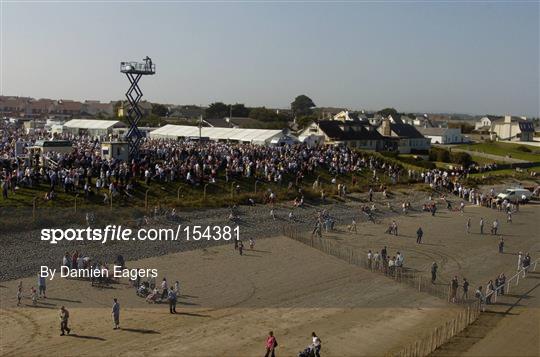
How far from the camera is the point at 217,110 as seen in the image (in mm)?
110688

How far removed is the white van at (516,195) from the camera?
41750 mm


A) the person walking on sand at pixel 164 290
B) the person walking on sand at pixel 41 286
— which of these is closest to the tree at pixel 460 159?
the person walking on sand at pixel 164 290

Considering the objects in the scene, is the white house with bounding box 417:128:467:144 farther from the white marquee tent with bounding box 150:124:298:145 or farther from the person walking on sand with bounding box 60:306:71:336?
the person walking on sand with bounding box 60:306:71:336

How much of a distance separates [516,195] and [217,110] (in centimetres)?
7506

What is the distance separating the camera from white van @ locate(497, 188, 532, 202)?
41.8 m

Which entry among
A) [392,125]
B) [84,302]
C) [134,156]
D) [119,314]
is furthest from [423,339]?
[392,125]

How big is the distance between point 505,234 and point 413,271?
10.7 metres

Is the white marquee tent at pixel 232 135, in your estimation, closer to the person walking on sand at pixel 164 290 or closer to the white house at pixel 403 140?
the white house at pixel 403 140

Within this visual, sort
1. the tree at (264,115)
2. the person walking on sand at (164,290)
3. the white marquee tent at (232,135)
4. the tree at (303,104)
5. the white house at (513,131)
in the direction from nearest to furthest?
the person walking on sand at (164,290) < the white marquee tent at (232,135) < the white house at (513,131) < the tree at (264,115) < the tree at (303,104)

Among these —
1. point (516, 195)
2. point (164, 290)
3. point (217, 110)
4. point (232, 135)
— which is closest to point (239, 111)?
point (217, 110)

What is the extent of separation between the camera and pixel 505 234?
3158 centimetres

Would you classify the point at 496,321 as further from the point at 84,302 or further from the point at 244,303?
the point at 84,302

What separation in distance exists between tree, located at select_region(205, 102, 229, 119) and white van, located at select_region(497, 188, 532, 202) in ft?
240

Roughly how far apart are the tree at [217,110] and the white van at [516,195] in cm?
7317
